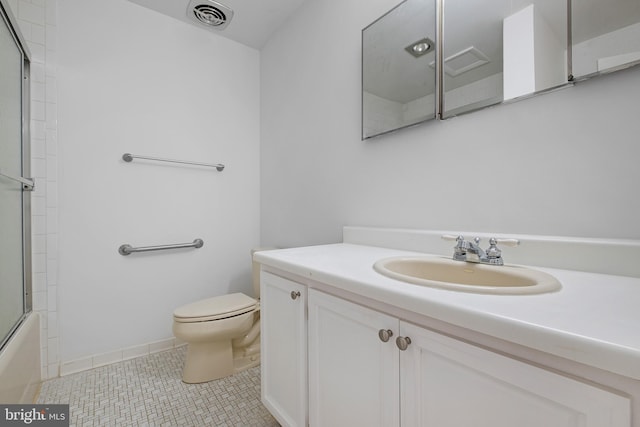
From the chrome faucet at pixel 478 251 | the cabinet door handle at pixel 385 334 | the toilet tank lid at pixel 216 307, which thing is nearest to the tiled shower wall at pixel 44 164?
the toilet tank lid at pixel 216 307

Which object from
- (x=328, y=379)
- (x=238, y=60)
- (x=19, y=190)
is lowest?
(x=328, y=379)

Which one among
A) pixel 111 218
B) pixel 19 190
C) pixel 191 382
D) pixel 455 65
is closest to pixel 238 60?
pixel 111 218

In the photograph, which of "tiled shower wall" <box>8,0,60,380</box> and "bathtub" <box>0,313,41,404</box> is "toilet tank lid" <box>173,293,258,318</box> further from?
"tiled shower wall" <box>8,0,60,380</box>

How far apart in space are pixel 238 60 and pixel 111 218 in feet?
4.89

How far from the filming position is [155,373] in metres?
1.63

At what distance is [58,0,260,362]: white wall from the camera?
64.7 inches

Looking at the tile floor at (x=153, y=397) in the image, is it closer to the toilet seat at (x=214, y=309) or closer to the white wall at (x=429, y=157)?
the toilet seat at (x=214, y=309)

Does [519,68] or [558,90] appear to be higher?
[519,68]

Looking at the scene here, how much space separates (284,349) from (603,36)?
1.36 meters

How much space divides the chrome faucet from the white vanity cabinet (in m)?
0.38

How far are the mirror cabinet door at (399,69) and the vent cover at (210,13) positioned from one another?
106cm

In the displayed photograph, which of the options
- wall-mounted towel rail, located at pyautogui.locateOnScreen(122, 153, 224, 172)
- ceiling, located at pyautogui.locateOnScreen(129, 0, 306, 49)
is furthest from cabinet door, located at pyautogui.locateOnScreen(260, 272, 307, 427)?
ceiling, located at pyautogui.locateOnScreen(129, 0, 306, 49)

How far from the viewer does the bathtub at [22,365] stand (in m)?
1.04

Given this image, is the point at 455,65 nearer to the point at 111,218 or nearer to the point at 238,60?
the point at 238,60
